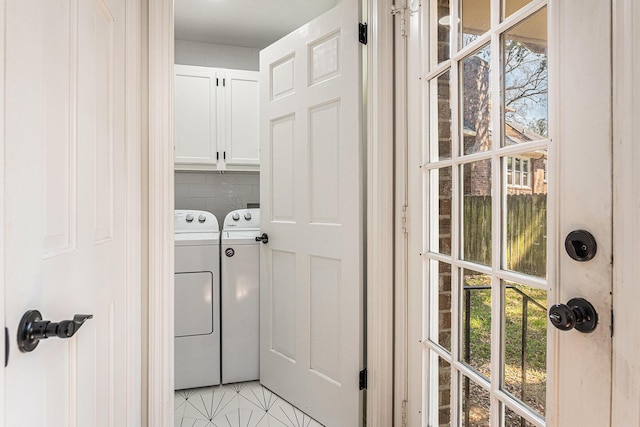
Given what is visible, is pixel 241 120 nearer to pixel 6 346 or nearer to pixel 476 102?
pixel 476 102

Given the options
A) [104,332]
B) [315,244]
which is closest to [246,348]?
[315,244]

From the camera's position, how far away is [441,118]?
1356 mm

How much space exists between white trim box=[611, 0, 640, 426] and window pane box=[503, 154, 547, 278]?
0.19m

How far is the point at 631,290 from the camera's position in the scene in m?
0.65

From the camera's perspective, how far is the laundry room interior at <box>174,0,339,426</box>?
2363 millimetres

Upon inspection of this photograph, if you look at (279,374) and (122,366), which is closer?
(122,366)

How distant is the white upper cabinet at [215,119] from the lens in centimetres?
277

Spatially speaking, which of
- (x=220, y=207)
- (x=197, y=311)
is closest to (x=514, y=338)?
(x=197, y=311)

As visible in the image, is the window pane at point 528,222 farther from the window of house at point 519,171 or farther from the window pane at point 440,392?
the window pane at point 440,392

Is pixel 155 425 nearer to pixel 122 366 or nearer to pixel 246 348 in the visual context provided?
pixel 122 366

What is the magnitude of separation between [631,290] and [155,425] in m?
1.59


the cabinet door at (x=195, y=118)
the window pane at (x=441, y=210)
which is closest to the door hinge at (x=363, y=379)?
the window pane at (x=441, y=210)

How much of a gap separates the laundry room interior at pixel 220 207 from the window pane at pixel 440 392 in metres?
0.83

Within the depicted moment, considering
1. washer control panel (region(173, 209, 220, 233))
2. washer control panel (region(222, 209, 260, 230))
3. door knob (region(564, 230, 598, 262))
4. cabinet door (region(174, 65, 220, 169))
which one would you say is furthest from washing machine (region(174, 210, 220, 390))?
door knob (region(564, 230, 598, 262))
